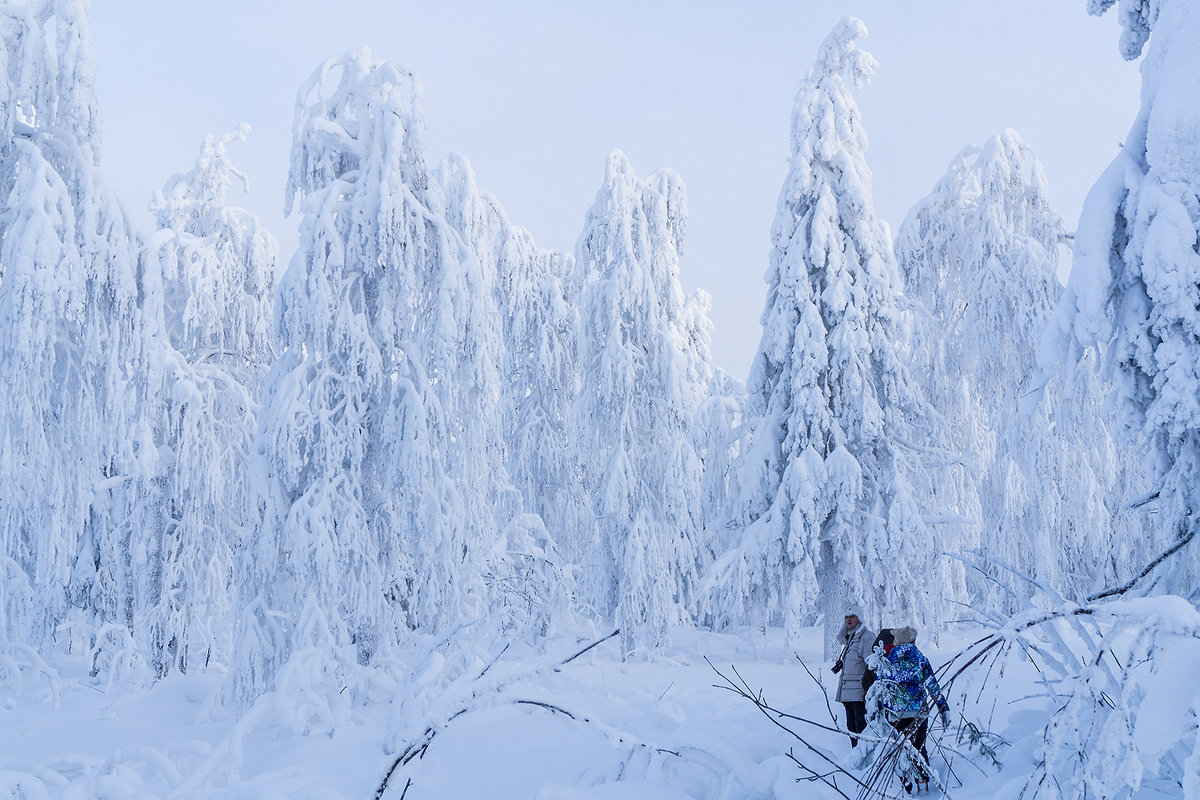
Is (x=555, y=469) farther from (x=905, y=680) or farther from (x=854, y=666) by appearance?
(x=905, y=680)

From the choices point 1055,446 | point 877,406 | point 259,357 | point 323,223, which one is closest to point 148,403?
point 323,223

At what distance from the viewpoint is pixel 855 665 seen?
7414 mm

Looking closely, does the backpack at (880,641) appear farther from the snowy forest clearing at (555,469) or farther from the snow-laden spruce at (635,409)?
the snow-laden spruce at (635,409)

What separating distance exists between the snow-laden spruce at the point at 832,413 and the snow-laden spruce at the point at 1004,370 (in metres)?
2.79

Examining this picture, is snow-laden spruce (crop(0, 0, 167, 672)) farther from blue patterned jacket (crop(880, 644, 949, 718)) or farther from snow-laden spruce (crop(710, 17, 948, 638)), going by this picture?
snow-laden spruce (crop(710, 17, 948, 638))

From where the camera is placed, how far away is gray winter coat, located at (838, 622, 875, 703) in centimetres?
736

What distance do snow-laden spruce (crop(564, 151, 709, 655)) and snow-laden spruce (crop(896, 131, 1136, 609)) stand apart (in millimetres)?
5067

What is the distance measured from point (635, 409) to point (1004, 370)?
774cm

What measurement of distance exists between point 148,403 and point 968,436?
16.3m

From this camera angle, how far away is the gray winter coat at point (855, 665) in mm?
7355

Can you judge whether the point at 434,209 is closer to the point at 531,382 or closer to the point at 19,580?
the point at 19,580

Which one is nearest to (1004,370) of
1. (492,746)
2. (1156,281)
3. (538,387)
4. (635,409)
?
(635,409)

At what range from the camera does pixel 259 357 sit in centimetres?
1561

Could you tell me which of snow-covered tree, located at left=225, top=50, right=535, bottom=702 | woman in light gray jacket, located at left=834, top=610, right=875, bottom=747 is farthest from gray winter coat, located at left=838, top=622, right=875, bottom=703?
snow-covered tree, located at left=225, top=50, right=535, bottom=702
